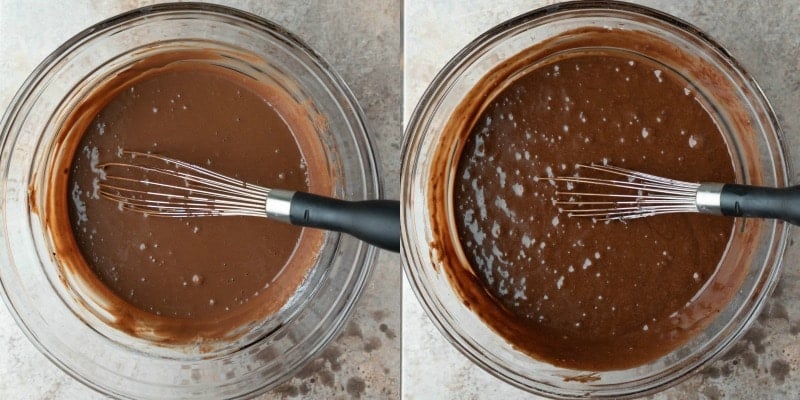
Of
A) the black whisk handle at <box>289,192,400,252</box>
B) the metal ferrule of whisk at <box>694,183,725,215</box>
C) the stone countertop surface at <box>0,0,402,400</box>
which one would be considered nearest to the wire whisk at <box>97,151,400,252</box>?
the black whisk handle at <box>289,192,400,252</box>

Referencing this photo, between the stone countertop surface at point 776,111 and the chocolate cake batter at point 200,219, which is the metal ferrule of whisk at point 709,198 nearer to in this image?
the stone countertop surface at point 776,111

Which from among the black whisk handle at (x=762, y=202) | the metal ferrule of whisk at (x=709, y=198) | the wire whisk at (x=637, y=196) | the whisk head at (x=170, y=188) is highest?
the whisk head at (x=170, y=188)

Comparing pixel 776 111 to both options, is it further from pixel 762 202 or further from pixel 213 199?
pixel 213 199

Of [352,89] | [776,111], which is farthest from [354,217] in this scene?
[776,111]

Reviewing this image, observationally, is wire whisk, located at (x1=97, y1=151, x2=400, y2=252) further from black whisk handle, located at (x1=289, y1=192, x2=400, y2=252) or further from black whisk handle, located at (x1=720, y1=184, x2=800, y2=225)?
black whisk handle, located at (x1=720, y1=184, x2=800, y2=225)

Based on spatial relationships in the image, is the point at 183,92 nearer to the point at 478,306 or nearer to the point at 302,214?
the point at 302,214

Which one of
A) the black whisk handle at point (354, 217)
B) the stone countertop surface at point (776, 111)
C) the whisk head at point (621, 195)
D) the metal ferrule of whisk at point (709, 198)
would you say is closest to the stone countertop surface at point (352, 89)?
the stone countertop surface at point (776, 111)
